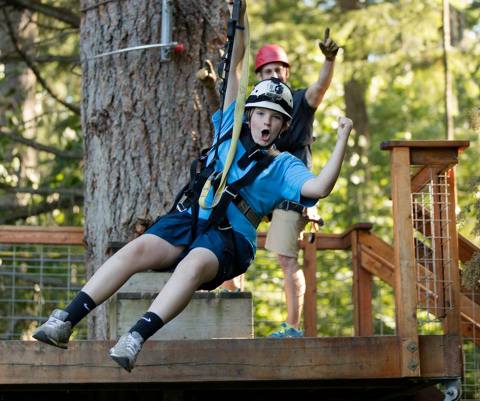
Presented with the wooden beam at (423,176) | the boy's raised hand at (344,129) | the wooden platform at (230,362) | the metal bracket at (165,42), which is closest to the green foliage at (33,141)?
the metal bracket at (165,42)

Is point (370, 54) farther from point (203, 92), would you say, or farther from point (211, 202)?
point (211, 202)

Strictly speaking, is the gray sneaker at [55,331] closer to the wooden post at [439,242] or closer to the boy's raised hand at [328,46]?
the boy's raised hand at [328,46]

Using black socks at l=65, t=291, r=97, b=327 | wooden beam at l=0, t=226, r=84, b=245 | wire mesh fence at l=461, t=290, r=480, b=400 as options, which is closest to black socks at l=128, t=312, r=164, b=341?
black socks at l=65, t=291, r=97, b=327

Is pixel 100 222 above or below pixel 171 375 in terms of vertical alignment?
above

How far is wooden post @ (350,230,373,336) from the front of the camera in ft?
27.6

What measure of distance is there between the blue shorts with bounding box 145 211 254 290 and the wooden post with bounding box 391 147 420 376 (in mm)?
798

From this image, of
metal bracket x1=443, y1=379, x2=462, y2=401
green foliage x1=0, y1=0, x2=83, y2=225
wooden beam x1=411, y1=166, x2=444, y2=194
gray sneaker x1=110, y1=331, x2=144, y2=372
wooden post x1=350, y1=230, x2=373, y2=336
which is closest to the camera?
gray sneaker x1=110, y1=331, x2=144, y2=372

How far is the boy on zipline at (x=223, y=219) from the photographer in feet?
17.0

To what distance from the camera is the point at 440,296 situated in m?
6.00

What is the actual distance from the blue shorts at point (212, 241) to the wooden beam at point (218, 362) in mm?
398

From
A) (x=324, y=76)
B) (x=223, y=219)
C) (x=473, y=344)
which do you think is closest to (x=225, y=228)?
(x=223, y=219)

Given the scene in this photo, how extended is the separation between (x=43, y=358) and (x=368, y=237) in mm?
3617

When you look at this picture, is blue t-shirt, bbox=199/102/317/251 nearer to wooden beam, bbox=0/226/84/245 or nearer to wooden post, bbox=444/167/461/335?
wooden post, bbox=444/167/461/335

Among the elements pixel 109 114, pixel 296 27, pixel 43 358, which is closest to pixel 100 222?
pixel 109 114
